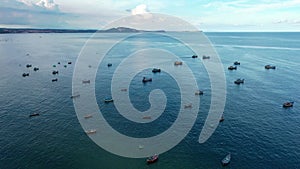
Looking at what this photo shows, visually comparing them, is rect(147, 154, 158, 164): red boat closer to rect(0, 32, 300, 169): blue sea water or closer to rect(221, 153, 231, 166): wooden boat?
rect(0, 32, 300, 169): blue sea water

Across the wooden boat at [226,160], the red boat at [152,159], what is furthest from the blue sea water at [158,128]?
the wooden boat at [226,160]

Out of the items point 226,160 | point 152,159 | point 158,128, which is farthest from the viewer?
point 158,128

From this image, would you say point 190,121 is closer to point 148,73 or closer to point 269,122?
point 269,122

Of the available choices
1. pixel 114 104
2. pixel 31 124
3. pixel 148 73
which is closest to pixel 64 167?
pixel 31 124

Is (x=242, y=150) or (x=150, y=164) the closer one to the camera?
(x=150, y=164)

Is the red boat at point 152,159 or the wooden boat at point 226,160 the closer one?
the wooden boat at point 226,160

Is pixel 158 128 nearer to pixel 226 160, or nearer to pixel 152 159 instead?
pixel 152 159

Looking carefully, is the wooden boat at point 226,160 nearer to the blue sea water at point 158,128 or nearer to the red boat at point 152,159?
the blue sea water at point 158,128

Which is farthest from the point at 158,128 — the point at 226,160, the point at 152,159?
the point at 226,160

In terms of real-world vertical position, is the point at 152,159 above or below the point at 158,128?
below

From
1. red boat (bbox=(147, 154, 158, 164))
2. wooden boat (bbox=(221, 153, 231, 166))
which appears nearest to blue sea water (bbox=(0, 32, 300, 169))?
red boat (bbox=(147, 154, 158, 164))

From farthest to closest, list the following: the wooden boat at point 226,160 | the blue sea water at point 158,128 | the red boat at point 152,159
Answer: the blue sea water at point 158,128
the red boat at point 152,159
the wooden boat at point 226,160
